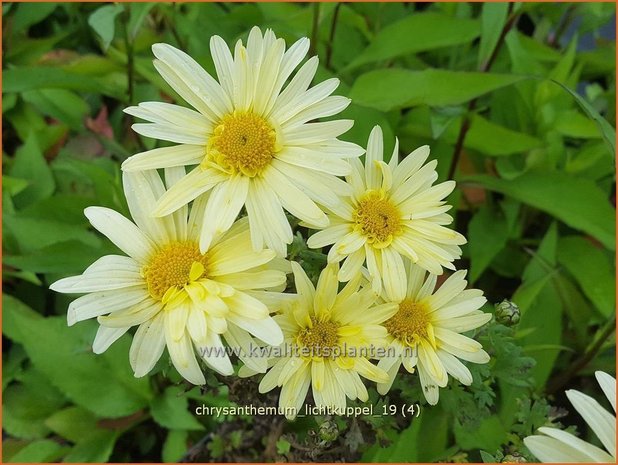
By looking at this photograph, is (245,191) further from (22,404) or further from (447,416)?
(22,404)

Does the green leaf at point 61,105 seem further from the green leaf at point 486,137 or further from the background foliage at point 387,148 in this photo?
the green leaf at point 486,137

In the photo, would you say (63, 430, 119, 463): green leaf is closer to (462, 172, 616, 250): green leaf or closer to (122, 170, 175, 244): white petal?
(122, 170, 175, 244): white petal

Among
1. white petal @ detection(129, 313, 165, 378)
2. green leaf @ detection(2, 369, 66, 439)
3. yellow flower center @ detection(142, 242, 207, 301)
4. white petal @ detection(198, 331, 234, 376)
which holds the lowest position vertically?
white petal @ detection(198, 331, 234, 376)

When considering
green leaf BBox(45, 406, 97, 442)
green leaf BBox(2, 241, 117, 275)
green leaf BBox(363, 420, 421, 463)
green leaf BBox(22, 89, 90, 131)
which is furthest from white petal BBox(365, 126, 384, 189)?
green leaf BBox(22, 89, 90, 131)

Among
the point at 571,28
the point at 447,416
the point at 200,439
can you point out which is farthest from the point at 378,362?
the point at 571,28

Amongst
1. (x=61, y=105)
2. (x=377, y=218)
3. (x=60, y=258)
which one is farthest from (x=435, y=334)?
(x=61, y=105)
